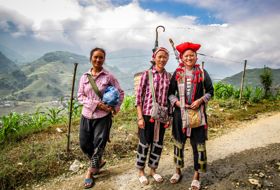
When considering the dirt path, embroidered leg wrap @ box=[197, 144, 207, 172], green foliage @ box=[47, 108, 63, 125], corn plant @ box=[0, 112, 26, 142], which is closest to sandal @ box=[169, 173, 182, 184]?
the dirt path

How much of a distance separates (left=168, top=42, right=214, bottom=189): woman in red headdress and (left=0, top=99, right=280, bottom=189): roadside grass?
6.21 ft

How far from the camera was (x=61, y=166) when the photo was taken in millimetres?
4508

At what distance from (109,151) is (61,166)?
1.00m

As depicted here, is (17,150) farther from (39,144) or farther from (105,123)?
(105,123)

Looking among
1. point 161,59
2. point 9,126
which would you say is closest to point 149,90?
point 161,59

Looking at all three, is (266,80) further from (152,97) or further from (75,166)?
(75,166)

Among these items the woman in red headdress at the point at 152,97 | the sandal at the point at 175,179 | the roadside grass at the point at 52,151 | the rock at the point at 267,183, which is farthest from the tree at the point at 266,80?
the woman in red headdress at the point at 152,97

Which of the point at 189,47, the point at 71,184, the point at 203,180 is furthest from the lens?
the point at 71,184

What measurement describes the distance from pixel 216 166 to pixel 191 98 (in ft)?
5.35

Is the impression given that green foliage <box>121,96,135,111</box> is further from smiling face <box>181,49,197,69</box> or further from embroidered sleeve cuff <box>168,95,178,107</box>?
smiling face <box>181,49,197,69</box>

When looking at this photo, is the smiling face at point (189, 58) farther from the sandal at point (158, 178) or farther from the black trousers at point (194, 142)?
the sandal at point (158, 178)

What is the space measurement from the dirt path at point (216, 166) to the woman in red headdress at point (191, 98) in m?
0.54

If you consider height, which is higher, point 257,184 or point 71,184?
point 257,184

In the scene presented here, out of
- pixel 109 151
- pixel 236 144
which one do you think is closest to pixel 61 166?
pixel 109 151
